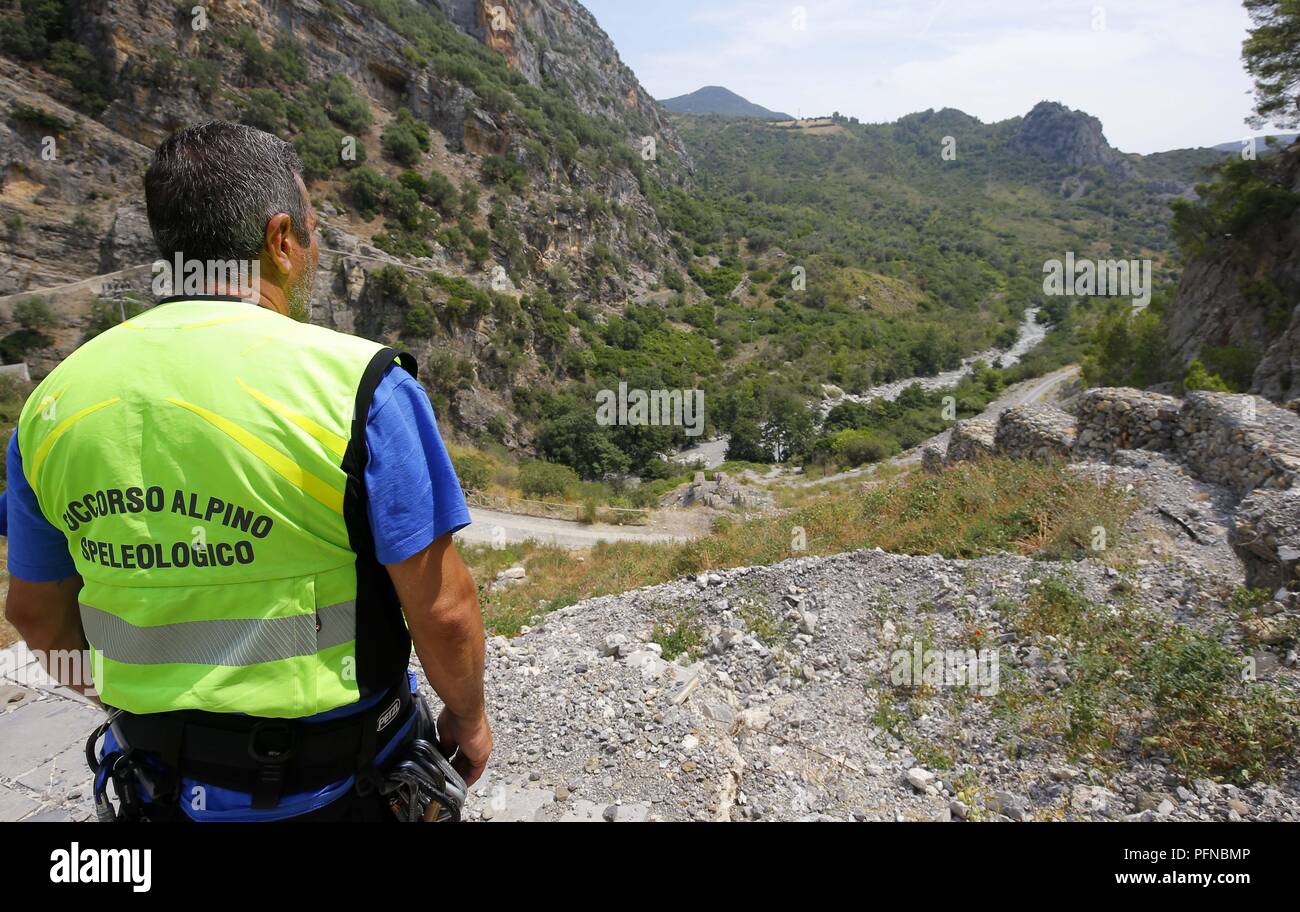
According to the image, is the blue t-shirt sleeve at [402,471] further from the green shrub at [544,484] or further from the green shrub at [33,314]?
the green shrub at [33,314]

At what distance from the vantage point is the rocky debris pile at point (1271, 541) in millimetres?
4801

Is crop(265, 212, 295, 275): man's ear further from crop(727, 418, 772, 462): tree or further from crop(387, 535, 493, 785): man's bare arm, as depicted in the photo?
crop(727, 418, 772, 462): tree

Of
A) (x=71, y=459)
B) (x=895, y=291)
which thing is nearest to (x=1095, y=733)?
(x=71, y=459)

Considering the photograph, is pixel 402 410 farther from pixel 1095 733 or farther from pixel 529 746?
pixel 1095 733

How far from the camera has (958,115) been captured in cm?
15812

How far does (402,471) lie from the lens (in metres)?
1.21

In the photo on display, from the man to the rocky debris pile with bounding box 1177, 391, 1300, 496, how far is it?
892 cm

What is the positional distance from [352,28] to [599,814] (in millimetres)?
47917

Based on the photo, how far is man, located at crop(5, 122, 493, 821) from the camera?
3.60 ft

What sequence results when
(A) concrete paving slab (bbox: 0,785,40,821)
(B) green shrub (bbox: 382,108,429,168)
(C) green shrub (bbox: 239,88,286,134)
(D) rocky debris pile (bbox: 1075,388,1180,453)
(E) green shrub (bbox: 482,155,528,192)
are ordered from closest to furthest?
(A) concrete paving slab (bbox: 0,785,40,821) < (D) rocky debris pile (bbox: 1075,388,1180,453) < (C) green shrub (bbox: 239,88,286,134) < (B) green shrub (bbox: 382,108,429,168) < (E) green shrub (bbox: 482,155,528,192)

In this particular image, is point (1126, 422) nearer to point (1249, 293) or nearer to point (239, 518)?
point (239, 518)

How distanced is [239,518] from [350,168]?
39.2 m
